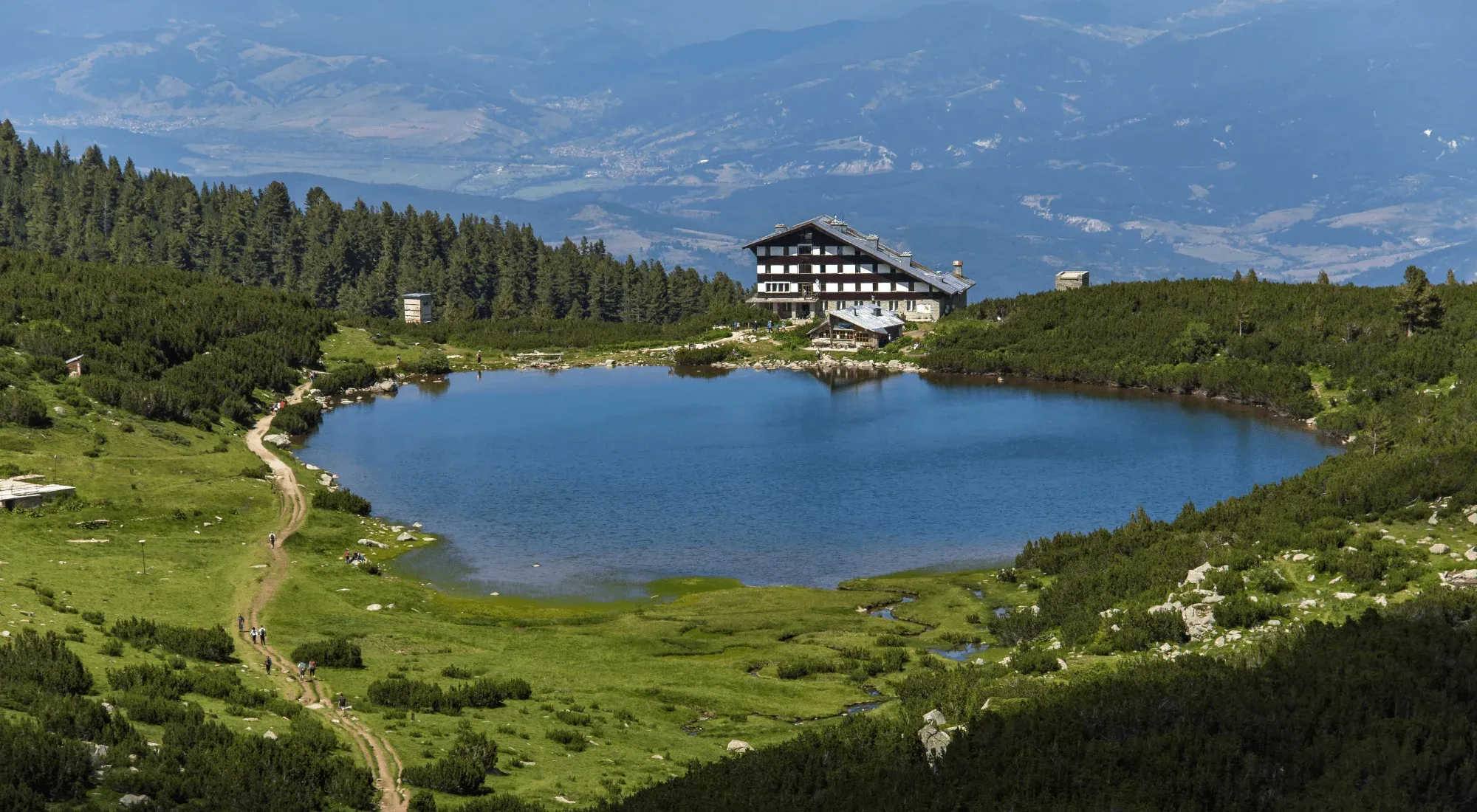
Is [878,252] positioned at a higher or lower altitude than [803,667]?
higher

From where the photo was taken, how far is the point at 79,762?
24.8 metres

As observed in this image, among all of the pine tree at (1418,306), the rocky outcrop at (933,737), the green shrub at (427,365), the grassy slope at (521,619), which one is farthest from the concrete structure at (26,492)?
the pine tree at (1418,306)

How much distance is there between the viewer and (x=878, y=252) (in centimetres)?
12812

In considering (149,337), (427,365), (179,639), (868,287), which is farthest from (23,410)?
(868,287)

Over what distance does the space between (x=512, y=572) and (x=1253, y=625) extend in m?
26.4

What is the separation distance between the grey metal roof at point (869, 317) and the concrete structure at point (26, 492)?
248ft

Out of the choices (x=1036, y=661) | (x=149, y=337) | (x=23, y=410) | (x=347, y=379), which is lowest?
(x=1036, y=661)

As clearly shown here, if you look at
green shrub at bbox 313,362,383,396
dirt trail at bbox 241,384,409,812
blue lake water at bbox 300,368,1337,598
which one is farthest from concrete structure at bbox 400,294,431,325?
dirt trail at bbox 241,384,409,812

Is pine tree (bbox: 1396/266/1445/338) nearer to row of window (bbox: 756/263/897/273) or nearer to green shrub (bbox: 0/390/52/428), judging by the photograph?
row of window (bbox: 756/263/897/273)

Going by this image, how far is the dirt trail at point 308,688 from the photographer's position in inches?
1111

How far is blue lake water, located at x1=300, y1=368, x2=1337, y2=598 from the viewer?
53.5m

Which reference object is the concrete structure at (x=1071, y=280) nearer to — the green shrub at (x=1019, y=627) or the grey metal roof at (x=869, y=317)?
the grey metal roof at (x=869, y=317)

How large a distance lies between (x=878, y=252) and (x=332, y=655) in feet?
317

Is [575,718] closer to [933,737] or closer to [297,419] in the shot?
[933,737]
